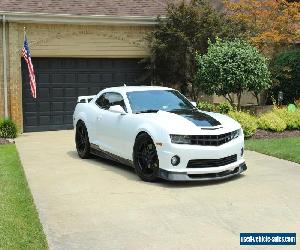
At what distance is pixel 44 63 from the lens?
1672cm

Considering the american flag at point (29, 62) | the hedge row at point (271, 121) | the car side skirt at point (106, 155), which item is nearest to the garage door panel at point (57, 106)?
the american flag at point (29, 62)

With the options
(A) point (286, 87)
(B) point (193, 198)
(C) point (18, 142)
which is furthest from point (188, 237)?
(A) point (286, 87)

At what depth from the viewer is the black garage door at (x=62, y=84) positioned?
1667cm

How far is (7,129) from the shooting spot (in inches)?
591

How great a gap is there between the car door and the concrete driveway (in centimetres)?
45

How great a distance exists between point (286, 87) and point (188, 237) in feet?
45.6

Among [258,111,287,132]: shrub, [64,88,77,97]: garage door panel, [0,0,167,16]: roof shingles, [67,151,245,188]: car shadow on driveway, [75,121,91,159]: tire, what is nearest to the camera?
[67,151,245,188]: car shadow on driveway

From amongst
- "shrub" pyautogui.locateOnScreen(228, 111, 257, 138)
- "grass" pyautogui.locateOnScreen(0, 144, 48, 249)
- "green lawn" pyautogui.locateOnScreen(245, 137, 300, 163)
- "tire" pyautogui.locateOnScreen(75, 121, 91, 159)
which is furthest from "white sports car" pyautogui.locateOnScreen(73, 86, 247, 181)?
"shrub" pyautogui.locateOnScreen(228, 111, 257, 138)

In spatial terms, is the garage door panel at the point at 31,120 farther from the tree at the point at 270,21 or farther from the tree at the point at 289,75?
the tree at the point at 289,75

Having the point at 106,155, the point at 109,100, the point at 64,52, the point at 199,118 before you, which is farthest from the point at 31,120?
the point at 199,118

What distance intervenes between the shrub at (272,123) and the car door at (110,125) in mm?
4985

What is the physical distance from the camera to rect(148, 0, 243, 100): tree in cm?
1658

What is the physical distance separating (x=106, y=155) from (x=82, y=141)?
123 cm

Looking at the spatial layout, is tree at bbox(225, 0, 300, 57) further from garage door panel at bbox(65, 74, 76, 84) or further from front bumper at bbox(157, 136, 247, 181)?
front bumper at bbox(157, 136, 247, 181)
